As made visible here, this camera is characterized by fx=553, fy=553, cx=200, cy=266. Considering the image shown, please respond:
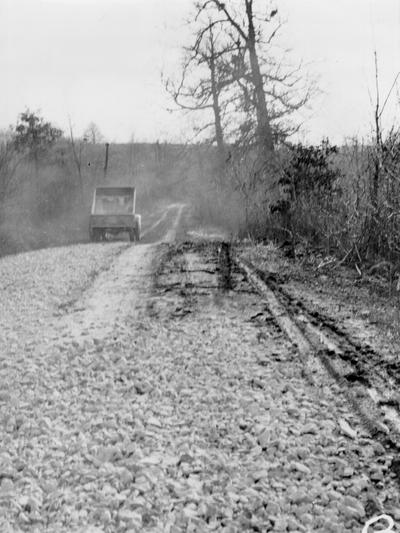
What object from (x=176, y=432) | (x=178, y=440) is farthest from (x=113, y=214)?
(x=178, y=440)

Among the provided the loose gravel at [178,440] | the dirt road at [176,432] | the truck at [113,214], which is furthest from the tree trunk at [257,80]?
the loose gravel at [178,440]

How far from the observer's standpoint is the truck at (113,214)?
77.5ft

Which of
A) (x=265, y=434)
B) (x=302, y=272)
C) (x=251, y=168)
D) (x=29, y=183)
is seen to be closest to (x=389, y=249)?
(x=302, y=272)

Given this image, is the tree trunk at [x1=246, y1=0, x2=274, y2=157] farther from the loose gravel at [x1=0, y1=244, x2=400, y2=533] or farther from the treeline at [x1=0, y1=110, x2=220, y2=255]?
the loose gravel at [x1=0, y1=244, x2=400, y2=533]

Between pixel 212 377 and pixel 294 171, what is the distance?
11.3 m

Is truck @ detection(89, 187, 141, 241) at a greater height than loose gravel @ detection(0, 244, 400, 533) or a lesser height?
greater

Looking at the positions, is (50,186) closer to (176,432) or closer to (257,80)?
(257,80)

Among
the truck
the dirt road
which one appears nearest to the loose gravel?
the dirt road

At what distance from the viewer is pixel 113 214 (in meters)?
23.8

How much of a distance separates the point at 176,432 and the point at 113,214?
20.6m

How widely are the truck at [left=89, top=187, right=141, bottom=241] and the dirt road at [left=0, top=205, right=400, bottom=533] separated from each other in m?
16.6

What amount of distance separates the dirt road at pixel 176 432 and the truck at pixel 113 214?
1660cm

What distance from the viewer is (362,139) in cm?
968

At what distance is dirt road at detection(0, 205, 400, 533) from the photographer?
9.59 feet
